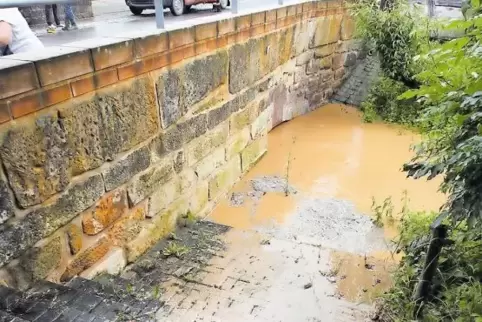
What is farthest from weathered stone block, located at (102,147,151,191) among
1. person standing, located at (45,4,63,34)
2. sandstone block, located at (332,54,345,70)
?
sandstone block, located at (332,54,345,70)

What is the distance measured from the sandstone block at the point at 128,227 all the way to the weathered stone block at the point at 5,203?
29.7 inches

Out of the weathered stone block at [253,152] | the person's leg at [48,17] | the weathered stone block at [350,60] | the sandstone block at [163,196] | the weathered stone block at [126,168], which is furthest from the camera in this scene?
the weathered stone block at [350,60]

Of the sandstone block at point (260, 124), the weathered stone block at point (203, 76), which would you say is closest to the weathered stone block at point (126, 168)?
the weathered stone block at point (203, 76)

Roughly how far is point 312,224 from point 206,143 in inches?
47.8

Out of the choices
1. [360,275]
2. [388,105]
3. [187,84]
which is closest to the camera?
[360,275]

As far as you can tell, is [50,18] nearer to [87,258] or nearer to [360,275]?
[87,258]

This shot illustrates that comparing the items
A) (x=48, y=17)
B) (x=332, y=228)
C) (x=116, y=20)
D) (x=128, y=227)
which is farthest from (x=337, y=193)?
(x=48, y=17)

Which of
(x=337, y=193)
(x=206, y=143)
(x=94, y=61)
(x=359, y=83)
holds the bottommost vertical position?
(x=337, y=193)

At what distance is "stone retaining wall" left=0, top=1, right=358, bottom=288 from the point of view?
1978 millimetres

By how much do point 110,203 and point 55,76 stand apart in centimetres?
86

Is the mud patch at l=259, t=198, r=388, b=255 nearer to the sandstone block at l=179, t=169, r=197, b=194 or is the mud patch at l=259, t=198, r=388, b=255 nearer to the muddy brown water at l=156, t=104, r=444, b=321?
the muddy brown water at l=156, t=104, r=444, b=321

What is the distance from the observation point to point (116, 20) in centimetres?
775

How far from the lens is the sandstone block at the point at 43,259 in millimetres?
2074

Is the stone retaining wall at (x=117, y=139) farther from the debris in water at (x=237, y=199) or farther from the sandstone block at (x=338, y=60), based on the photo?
the sandstone block at (x=338, y=60)
